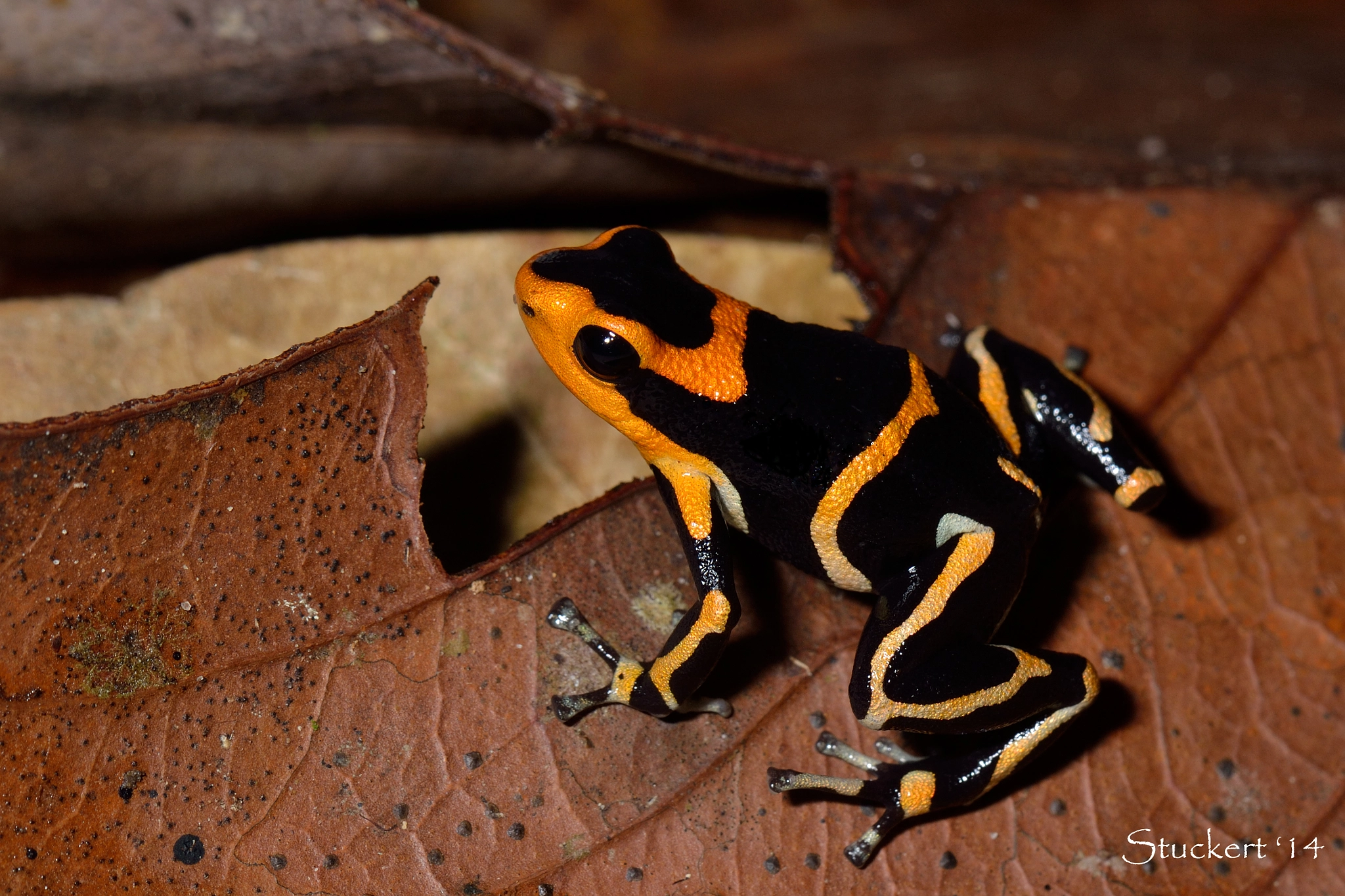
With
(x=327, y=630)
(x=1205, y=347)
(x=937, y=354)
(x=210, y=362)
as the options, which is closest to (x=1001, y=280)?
(x=937, y=354)

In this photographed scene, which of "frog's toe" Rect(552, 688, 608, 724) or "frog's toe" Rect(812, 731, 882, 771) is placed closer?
"frog's toe" Rect(552, 688, 608, 724)

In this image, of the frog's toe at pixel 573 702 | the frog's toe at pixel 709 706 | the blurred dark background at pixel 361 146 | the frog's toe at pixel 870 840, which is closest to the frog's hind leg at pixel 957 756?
the frog's toe at pixel 870 840

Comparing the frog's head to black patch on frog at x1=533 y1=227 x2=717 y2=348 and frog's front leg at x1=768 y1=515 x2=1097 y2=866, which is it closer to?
black patch on frog at x1=533 y1=227 x2=717 y2=348

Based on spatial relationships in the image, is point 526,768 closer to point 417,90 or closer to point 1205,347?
point 417,90

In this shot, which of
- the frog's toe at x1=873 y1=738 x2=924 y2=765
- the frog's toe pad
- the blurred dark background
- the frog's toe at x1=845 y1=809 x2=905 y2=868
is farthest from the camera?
the blurred dark background

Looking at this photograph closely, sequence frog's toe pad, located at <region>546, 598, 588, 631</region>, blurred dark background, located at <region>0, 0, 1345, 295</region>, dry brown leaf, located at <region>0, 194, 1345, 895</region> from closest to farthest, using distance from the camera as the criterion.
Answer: dry brown leaf, located at <region>0, 194, 1345, 895</region>, frog's toe pad, located at <region>546, 598, 588, 631</region>, blurred dark background, located at <region>0, 0, 1345, 295</region>

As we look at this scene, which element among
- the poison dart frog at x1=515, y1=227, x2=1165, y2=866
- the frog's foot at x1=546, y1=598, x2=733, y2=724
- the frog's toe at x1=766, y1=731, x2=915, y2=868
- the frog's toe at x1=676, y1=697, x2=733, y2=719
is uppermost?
the poison dart frog at x1=515, y1=227, x2=1165, y2=866

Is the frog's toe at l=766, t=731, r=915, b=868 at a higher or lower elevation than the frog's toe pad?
lower

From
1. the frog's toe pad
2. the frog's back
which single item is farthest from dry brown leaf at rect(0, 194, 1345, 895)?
the frog's back
